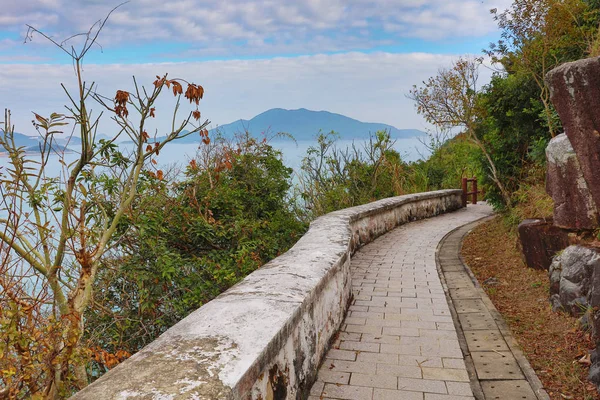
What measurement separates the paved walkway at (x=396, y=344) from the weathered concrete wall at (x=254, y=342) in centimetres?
18

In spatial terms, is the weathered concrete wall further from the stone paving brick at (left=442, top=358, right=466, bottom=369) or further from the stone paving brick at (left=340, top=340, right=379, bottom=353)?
the stone paving brick at (left=442, top=358, right=466, bottom=369)

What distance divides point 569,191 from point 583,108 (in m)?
1.17

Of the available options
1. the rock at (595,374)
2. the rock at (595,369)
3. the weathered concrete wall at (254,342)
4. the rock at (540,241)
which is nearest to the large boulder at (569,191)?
the rock at (540,241)

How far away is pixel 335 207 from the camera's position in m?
11.8

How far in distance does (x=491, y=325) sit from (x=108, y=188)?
447cm

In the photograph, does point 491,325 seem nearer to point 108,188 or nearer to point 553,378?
point 553,378

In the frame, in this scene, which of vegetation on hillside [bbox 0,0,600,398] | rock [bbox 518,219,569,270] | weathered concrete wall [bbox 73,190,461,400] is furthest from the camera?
rock [bbox 518,219,569,270]

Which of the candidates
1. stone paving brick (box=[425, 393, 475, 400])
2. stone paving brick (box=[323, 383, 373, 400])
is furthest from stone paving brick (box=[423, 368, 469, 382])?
stone paving brick (box=[323, 383, 373, 400])

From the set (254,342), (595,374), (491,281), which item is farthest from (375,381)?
(491,281)

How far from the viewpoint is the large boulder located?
5574mm

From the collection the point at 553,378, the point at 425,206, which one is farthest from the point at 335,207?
the point at 553,378

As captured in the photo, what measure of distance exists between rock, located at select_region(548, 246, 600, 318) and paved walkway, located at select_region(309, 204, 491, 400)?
1.18m

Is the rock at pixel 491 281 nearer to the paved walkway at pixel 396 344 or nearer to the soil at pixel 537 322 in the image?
the soil at pixel 537 322

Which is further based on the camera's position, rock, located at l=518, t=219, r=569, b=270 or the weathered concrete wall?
rock, located at l=518, t=219, r=569, b=270
